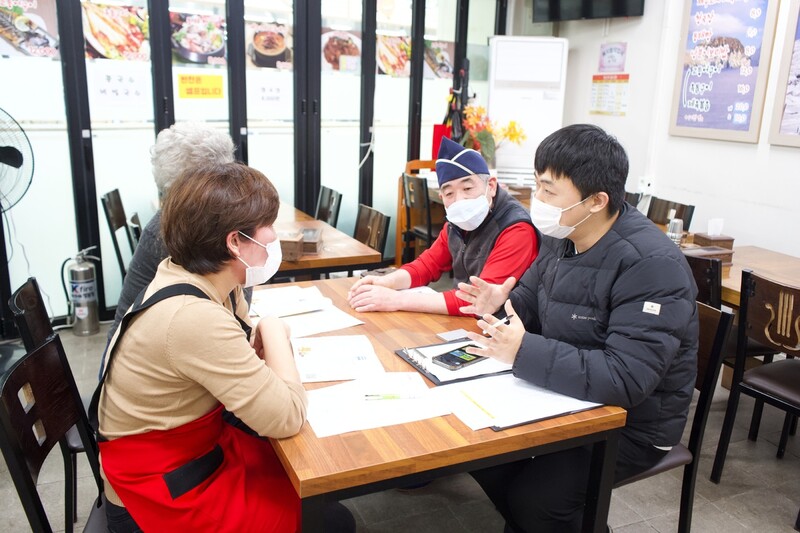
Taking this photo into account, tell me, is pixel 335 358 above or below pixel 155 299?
below

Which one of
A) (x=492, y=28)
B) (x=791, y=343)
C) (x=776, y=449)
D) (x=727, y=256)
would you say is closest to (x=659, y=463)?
(x=791, y=343)

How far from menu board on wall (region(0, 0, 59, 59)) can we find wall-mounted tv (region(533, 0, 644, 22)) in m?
3.56

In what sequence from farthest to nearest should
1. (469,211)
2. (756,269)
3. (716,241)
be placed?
(716,241) < (756,269) < (469,211)

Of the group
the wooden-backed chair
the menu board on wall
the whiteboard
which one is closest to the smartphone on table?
the wooden-backed chair

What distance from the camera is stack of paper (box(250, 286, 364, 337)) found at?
185 cm

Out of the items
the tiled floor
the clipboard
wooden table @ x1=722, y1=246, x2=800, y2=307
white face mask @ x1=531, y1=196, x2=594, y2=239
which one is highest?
white face mask @ x1=531, y1=196, x2=594, y2=239

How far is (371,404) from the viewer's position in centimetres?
135

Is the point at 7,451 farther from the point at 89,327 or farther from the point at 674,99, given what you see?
the point at 674,99

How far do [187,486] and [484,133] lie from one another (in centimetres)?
406

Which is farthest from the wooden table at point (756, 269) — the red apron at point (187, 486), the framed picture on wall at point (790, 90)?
the red apron at point (187, 486)

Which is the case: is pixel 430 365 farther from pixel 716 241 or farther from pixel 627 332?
pixel 716 241

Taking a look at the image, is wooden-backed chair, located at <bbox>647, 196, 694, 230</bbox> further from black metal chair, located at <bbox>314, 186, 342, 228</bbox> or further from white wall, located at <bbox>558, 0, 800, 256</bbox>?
black metal chair, located at <bbox>314, 186, 342, 228</bbox>

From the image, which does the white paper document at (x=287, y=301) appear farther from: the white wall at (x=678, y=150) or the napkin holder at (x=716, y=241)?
the white wall at (x=678, y=150)

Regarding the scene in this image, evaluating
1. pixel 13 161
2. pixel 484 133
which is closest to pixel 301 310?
pixel 13 161
